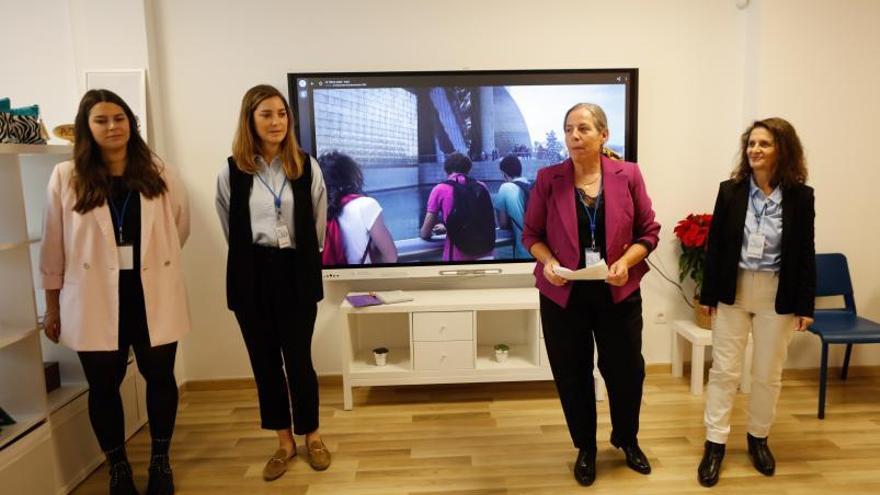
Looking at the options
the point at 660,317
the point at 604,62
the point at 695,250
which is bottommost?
the point at 660,317

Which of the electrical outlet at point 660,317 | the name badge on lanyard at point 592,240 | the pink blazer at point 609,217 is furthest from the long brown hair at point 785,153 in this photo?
the electrical outlet at point 660,317

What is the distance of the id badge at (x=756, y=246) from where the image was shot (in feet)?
7.38

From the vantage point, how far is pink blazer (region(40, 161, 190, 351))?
2.14 meters

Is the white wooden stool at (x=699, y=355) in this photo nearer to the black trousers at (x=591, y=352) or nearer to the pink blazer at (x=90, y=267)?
the black trousers at (x=591, y=352)

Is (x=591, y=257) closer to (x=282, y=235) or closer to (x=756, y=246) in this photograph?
(x=756, y=246)

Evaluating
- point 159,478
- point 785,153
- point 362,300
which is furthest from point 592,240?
point 159,478

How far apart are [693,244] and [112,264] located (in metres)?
2.84

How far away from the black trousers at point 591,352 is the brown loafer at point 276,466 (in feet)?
4.04

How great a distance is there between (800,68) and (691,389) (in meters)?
1.92

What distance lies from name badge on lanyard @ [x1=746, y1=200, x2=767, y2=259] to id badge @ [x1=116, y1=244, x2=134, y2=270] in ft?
7.66

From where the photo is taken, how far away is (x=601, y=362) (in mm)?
2377

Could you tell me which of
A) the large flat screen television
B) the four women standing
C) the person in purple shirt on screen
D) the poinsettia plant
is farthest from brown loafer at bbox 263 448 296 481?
the poinsettia plant

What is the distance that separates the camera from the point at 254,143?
2.31 m

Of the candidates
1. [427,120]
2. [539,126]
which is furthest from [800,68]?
[427,120]
